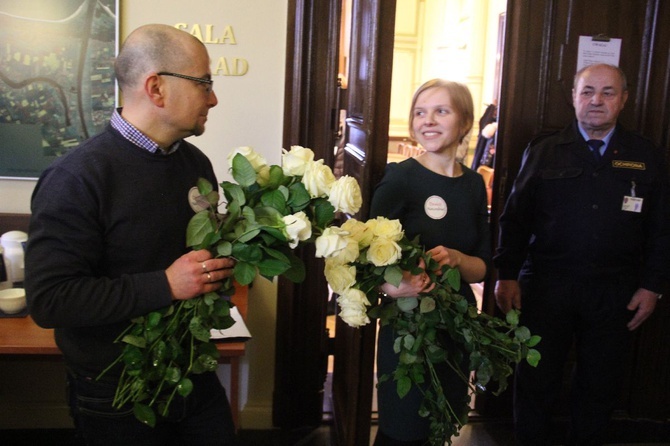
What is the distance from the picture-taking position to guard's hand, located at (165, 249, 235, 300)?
1283 millimetres

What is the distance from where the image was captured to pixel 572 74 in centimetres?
272

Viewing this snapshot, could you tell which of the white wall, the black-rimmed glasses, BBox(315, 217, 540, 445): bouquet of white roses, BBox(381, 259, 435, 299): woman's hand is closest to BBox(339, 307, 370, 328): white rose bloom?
BBox(315, 217, 540, 445): bouquet of white roses

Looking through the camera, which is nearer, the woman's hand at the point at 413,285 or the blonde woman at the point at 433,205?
the woman's hand at the point at 413,285

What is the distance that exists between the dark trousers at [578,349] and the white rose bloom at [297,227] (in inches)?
57.0

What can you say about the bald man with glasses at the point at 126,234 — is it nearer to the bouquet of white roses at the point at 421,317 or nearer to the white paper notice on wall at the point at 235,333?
the bouquet of white roses at the point at 421,317

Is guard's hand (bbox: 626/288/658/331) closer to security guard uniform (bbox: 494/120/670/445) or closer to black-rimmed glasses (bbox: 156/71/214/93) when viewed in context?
security guard uniform (bbox: 494/120/670/445)

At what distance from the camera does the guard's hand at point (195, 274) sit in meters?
1.28

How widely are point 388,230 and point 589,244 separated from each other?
1228 millimetres

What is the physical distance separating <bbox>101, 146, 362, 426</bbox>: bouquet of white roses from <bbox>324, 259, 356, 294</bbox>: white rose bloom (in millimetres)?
75

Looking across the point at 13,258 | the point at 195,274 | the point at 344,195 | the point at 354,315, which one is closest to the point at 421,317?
Answer: the point at 354,315

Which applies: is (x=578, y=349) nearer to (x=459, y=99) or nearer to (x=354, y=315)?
(x=459, y=99)

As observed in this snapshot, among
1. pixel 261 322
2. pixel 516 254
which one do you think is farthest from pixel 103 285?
pixel 516 254

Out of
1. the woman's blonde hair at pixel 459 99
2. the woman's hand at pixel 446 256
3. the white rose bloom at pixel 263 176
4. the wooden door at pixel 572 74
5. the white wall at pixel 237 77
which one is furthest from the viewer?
the wooden door at pixel 572 74

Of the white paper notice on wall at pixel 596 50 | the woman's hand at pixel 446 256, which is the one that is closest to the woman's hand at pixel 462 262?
the woman's hand at pixel 446 256
